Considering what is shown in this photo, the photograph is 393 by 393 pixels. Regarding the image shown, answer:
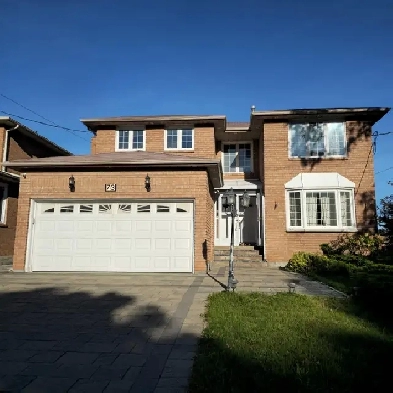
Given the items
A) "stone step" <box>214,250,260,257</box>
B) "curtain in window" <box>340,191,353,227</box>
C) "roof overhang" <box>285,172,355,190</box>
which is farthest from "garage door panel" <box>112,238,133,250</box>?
"curtain in window" <box>340,191,353,227</box>

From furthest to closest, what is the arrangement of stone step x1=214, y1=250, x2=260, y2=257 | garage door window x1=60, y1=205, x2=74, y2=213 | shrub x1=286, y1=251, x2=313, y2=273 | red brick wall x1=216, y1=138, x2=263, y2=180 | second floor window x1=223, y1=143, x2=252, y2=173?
second floor window x1=223, y1=143, x2=252, y2=173
red brick wall x1=216, y1=138, x2=263, y2=180
stone step x1=214, y1=250, x2=260, y2=257
shrub x1=286, y1=251, x2=313, y2=273
garage door window x1=60, y1=205, x2=74, y2=213

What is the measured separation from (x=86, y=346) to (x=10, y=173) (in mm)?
13319

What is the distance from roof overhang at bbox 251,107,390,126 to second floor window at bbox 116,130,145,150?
5.42 m

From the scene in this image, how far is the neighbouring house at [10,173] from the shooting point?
14.8 metres

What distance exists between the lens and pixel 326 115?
14539 mm

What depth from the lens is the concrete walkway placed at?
10.7ft

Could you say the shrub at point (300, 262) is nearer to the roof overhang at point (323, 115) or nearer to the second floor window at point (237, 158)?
the second floor window at point (237, 158)

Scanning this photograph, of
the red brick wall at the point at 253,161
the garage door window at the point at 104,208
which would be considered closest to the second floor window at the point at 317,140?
the red brick wall at the point at 253,161

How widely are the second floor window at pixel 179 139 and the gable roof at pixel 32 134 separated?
7157mm

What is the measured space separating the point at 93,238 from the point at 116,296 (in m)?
4.43

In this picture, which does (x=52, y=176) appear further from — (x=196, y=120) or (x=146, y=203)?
(x=196, y=120)

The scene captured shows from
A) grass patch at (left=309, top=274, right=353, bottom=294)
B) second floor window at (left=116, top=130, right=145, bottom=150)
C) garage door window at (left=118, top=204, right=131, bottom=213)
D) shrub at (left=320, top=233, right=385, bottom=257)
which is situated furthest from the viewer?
second floor window at (left=116, top=130, right=145, bottom=150)

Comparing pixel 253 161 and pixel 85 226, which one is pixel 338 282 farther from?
pixel 253 161

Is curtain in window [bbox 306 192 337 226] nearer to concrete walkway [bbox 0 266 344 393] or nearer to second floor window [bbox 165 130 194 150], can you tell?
concrete walkway [bbox 0 266 344 393]
